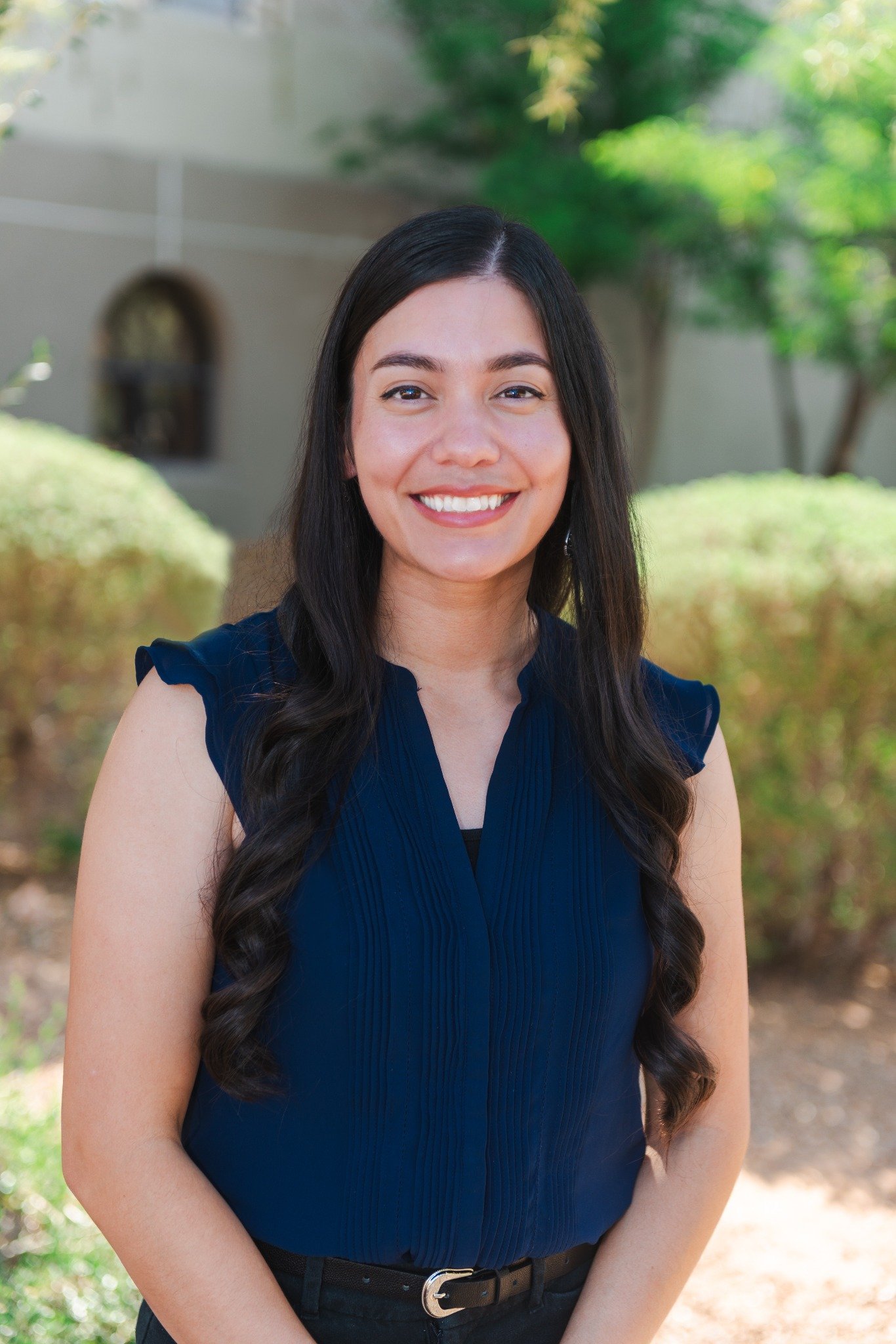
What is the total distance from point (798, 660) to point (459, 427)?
3100 mm

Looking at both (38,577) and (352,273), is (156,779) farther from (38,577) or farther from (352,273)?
(38,577)

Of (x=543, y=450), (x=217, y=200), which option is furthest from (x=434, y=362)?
(x=217, y=200)

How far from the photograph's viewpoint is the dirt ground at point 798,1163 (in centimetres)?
315

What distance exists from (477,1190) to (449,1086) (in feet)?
0.40

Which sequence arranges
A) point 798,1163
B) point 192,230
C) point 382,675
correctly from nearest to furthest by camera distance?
point 382,675, point 798,1163, point 192,230

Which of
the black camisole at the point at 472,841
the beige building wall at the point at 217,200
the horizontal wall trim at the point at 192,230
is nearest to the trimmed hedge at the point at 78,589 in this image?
the black camisole at the point at 472,841

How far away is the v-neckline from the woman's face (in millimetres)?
168

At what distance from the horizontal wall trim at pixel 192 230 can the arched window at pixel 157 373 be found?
543 mm

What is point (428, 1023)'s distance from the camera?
1.56m

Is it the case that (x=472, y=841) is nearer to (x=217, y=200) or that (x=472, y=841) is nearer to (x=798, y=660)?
(x=798, y=660)

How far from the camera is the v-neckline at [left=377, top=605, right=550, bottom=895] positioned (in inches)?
64.2

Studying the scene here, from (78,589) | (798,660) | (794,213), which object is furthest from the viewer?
(794,213)

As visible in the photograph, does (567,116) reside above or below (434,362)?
above

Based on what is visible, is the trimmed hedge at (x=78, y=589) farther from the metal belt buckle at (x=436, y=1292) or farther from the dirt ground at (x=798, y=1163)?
the metal belt buckle at (x=436, y=1292)
